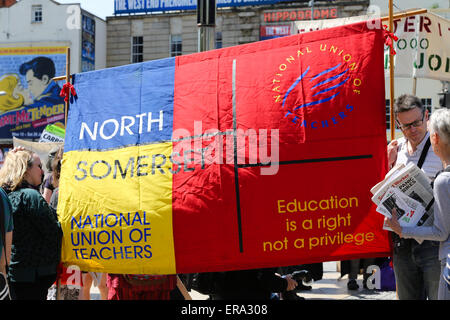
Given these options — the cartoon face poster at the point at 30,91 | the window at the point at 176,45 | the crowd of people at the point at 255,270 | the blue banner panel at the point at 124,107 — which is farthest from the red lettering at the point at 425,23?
the cartoon face poster at the point at 30,91

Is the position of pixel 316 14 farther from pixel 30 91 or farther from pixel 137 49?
pixel 30 91

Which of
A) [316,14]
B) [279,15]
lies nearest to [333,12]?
[316,14]

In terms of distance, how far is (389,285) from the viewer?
7.89 meters

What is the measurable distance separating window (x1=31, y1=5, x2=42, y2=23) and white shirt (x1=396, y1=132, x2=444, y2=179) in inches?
1254

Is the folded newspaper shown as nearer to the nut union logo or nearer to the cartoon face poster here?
the nut union logo

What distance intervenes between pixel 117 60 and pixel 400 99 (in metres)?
30.4

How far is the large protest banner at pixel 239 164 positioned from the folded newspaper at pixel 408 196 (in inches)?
10.5

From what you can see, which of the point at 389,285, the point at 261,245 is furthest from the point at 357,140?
the point at 389,285

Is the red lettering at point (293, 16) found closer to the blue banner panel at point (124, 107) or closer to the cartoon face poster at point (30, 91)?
the cartoon face poster at point (30, 91)

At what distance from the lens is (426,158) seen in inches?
155

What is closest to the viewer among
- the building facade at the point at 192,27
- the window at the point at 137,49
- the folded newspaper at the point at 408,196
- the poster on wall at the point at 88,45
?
the folded newspaper at the point at 408,196

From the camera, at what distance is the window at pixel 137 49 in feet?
107

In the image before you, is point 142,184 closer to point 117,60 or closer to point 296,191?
point 296,191

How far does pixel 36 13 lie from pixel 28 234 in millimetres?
31105
